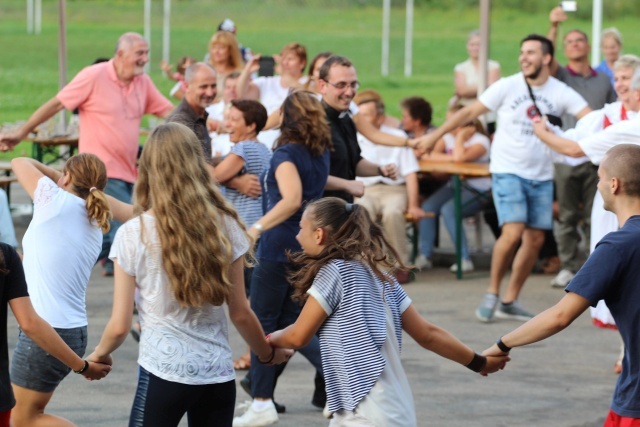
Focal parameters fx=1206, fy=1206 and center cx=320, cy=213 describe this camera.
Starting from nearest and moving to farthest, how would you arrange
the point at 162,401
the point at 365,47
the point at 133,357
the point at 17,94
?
the point at 162,401 < the point at 133,357 < the point at 17,94 < the point at 365,47

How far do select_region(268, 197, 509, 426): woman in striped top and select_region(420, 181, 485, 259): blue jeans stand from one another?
6.72m

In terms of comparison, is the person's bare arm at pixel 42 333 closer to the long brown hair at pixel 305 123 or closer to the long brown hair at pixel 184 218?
the long brown hair at pixel 184 218

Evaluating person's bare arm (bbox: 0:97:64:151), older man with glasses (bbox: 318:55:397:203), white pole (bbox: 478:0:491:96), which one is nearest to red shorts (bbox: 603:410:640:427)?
older man with glasses (bbox: 318:55:397:203)

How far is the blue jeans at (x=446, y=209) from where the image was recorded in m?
11.4

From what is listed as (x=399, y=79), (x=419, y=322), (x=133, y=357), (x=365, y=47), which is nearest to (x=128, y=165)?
(x=133, y=357)

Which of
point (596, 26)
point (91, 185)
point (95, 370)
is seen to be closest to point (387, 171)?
point (91, 185)

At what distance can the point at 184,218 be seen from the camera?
4371mm

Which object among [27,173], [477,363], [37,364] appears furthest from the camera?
[27,173]

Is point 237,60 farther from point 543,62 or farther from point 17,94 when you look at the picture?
point 17,94

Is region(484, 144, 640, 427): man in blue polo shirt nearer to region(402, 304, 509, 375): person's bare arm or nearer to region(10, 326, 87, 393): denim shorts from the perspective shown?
region(402, 304, 509, 375): person's bare arm

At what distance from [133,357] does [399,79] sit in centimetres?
2558

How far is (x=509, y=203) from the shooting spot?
365 inches

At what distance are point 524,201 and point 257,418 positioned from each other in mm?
3584

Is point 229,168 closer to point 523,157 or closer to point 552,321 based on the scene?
point 552,321
